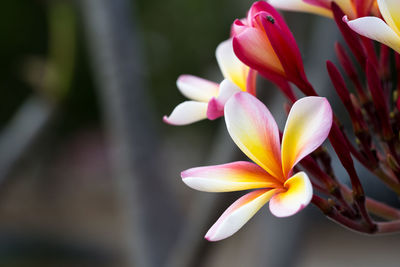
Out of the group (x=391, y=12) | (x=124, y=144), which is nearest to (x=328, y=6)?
(x=391, y=12)

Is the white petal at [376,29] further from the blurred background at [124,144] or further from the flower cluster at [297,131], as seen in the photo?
the blurred background at [124,144]

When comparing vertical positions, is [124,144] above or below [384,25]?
above

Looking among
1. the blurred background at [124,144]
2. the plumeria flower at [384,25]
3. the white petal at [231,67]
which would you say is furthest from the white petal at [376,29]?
the blurred background at [124,144]

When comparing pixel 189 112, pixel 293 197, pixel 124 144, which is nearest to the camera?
pixel 293 197

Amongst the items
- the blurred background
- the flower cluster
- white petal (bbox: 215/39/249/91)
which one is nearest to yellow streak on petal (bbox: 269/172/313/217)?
the flower cluster

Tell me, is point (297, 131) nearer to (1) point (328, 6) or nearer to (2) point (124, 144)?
(1) point (328, 6)

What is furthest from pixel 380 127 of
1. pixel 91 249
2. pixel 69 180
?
pixel 69 180

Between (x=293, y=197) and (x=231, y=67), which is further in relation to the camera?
(x=231, y=67)
